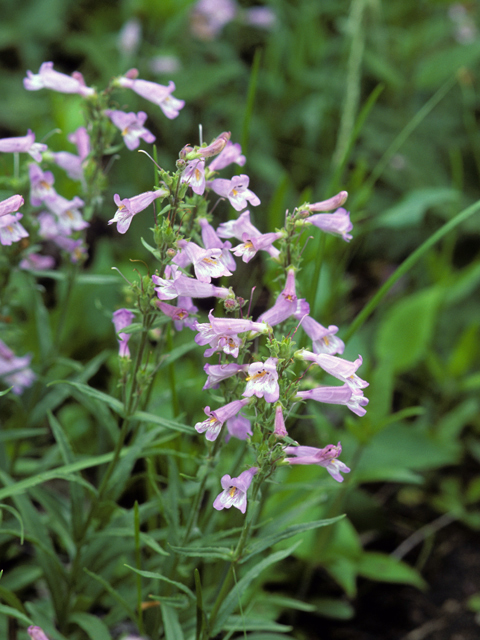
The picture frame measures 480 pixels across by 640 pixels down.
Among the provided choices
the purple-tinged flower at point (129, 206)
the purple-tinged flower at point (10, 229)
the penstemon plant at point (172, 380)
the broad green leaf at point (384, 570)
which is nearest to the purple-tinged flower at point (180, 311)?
the penstemon plant at point (172, 380)

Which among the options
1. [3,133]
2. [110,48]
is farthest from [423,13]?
[3,133]

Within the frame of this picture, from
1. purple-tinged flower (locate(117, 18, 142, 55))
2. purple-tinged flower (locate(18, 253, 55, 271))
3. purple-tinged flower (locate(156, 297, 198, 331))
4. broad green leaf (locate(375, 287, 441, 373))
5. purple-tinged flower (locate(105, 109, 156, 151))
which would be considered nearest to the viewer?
purple-tinged flower (locate(156, 297, 198, 331))

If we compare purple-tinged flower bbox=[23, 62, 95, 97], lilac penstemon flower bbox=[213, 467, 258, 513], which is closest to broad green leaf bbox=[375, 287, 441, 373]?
lilac penstemon flower bbox=[213, 467, 258, 513]

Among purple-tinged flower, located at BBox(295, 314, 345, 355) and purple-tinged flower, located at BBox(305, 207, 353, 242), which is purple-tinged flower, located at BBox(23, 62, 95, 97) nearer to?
purple-tinged flower, located at BBox(305, 207, 353, 242)

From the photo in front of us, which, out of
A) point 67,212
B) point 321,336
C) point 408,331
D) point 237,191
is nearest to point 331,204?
point 237,191

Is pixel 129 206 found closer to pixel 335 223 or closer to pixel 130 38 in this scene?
pixel 335 223

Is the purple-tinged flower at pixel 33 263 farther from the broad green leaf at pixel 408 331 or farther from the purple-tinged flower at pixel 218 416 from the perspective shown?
the broad green leaf at pixel 408 331
